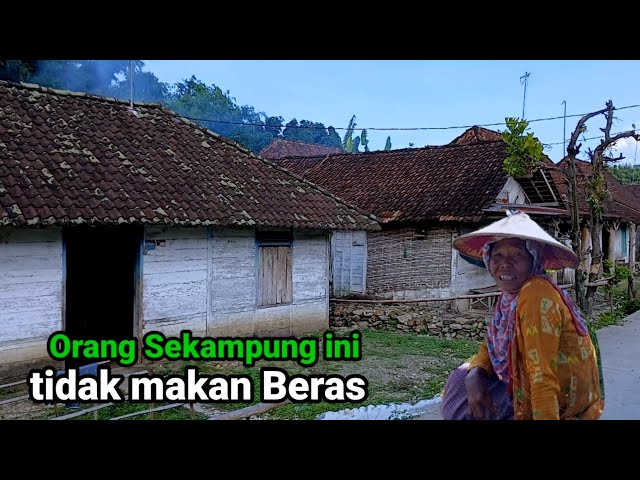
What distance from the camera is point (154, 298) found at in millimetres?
6367

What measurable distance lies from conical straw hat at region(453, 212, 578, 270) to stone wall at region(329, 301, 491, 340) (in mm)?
5298

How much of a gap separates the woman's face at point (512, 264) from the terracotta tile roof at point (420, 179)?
704cm

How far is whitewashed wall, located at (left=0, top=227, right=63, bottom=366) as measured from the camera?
17.3 ft

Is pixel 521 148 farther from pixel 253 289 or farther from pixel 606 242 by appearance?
pixel 606 242

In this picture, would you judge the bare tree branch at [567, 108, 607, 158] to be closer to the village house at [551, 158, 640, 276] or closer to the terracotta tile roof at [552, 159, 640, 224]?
the terracotta tile roof at [552, 159, 640, 224]

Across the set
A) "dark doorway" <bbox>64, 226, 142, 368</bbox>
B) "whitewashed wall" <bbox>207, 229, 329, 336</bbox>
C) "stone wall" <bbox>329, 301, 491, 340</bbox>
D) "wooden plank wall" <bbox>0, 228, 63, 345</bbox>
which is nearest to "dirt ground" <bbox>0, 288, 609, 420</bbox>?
"wooden plank wall" <bbox>0, 228, 63, 345</bbox>

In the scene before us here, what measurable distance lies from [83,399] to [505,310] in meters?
2.97

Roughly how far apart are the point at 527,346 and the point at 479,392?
1.60 feet

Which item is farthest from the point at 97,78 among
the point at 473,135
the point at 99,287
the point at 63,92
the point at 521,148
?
the point at 521,148

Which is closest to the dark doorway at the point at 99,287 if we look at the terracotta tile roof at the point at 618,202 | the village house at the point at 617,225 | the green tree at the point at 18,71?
the green tree at the point at 18,71

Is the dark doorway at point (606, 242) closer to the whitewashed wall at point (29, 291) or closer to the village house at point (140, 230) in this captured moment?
the village house at point (140, 230)

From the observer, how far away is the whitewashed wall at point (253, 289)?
7023mm
